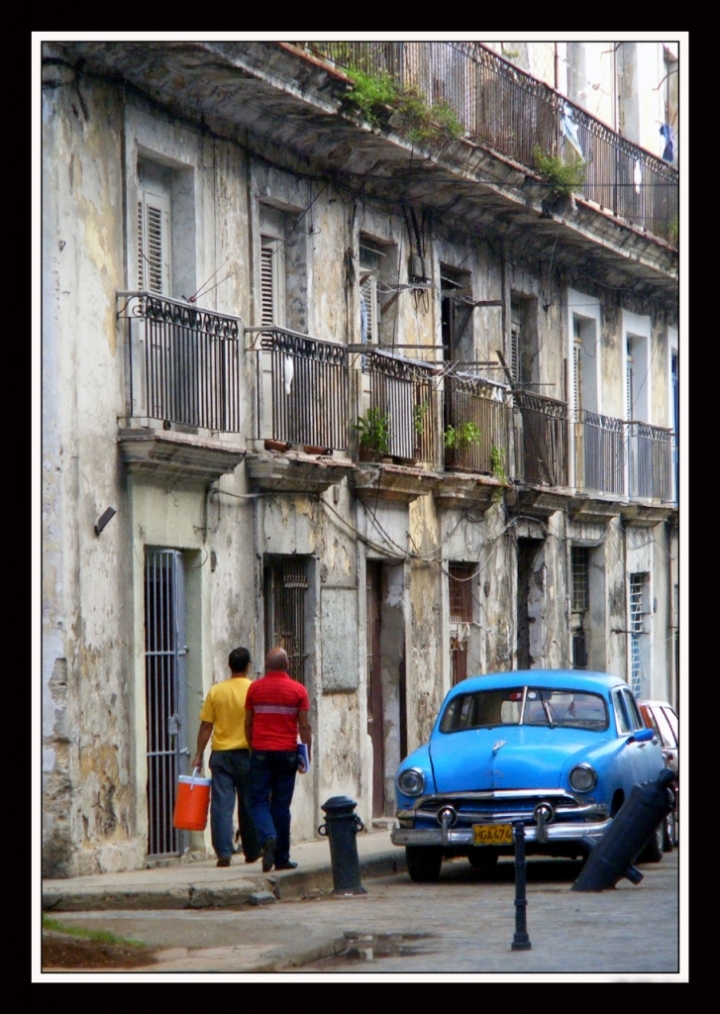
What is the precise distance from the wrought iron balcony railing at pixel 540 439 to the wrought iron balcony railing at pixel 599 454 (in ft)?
1.48

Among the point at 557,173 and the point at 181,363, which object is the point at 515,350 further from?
the point at 181,363

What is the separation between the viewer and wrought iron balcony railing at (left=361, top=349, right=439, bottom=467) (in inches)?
766

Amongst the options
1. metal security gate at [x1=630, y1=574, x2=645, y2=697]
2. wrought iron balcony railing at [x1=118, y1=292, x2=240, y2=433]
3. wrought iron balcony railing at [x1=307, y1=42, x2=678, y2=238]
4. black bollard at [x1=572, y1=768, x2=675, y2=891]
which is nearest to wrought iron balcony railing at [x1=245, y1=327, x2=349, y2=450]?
wrought iron balcony railing at [x1=118, y1=292, x2=240, y2=433]

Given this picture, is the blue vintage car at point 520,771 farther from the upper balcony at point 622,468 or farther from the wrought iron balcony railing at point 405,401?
the upper balcony at point 622,468

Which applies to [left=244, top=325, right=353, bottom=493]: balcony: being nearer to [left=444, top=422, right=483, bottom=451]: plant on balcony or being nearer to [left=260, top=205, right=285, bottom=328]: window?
[left=260, top=205, right=285, bottom=328]: window

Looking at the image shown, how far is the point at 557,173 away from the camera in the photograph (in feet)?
74.2

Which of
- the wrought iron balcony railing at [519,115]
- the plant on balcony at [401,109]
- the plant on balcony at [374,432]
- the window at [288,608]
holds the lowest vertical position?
the window at [288,608]

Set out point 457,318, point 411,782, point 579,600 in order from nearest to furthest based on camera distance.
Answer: point 411,782 < point 457,318 < point 579,600

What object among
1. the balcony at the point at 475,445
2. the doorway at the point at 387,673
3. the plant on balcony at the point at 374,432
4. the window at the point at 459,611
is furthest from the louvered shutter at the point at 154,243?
the window at the point at 459,611

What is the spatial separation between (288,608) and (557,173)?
6861mm

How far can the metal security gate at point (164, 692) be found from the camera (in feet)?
51.1

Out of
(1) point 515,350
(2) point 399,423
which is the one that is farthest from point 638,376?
(2) point 399,423

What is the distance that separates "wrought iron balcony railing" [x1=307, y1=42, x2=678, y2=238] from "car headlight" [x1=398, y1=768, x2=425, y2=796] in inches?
226
